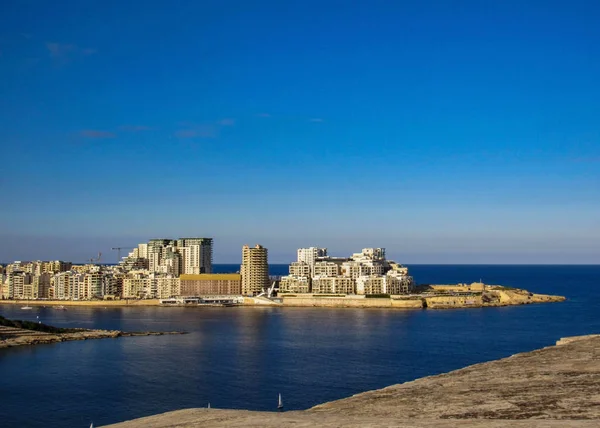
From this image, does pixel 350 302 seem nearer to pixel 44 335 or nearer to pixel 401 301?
pixel 401 301

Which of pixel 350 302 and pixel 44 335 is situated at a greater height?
pixel 350 302

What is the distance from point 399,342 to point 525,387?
1136 inches

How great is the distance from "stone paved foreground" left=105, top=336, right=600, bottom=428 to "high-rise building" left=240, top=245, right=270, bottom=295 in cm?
6431

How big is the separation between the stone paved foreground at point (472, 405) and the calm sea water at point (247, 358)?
37.2 feet

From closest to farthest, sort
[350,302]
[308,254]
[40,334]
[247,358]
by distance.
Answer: [247,358], [40,334], [350,302], [308,254]

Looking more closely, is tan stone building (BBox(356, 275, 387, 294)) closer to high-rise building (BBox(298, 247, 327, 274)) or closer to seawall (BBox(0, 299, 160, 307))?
high-rise building (BBox(298, 247, 327, 274))

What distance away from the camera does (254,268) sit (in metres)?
75.6

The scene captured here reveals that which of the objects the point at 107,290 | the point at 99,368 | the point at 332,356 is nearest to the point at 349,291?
the point at 107,290

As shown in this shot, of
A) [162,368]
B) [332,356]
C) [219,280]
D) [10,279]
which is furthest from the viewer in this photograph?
[10,279]

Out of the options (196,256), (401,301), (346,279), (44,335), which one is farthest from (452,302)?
(44,335)

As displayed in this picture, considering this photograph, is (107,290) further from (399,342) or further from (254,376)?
(254,376)

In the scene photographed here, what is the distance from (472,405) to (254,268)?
68.0 meters

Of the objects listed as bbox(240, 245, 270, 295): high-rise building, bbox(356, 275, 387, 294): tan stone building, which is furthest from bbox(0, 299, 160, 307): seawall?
bbox(356, 275, 387, 294): tan stone building

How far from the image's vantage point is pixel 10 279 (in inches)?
3305
